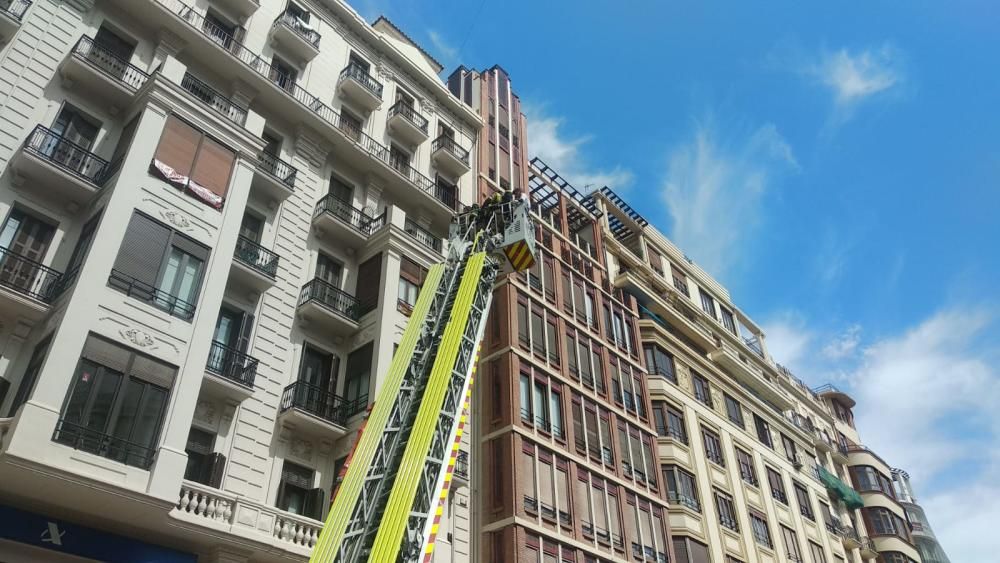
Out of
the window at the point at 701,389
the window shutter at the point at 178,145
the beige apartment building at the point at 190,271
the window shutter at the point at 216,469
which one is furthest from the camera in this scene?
the window at the point at 701,389

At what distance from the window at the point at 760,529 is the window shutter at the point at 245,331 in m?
31.6

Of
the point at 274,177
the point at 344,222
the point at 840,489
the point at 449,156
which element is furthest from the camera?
the point at 840,489

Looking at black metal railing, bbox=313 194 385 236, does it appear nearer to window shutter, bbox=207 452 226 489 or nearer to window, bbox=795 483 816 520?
window shutter, bbox=207 452 226 489

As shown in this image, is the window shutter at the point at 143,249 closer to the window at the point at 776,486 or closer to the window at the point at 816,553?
the window at the point at 776,486

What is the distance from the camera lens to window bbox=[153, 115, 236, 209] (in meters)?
22.9

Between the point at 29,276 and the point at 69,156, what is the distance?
14.5ft

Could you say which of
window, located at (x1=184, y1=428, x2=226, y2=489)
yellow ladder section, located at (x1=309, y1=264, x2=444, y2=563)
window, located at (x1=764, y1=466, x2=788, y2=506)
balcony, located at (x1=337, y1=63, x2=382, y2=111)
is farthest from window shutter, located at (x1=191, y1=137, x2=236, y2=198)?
window, located at (x1=764, y1=466, x2=788, y2=506)

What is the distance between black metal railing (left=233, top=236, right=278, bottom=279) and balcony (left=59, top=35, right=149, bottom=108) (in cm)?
594

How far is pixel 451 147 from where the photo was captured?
37562 millimetres

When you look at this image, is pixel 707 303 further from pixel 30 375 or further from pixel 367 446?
pixel 30 375

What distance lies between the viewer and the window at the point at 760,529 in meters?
43.4

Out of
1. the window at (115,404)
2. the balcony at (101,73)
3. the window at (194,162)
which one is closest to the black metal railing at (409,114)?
the window at (194,162)

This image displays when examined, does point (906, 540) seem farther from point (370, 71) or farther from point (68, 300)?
point (68, 300)

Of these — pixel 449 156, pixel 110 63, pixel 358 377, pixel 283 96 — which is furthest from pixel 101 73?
pixel 449 156
